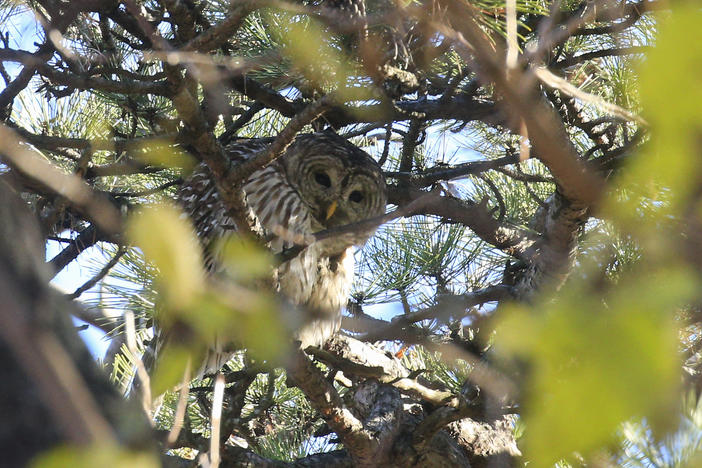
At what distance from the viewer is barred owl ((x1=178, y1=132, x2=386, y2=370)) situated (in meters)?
3.63

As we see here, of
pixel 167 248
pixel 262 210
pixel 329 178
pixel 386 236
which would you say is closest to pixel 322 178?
pixel 329 178

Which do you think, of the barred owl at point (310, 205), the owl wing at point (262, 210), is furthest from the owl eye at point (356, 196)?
the owl wing at point (262, 210)

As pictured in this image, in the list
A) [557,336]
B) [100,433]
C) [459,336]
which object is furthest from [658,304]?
[459,336]

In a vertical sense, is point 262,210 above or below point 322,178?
below

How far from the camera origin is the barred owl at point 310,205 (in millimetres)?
3633

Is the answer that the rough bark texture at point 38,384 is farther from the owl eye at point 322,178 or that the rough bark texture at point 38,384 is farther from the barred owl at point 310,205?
the owl eye at point 322,178

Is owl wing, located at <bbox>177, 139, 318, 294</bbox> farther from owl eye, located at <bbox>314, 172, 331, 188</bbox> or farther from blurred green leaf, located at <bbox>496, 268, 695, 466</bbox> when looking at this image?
blurred green leaf, located at <bbox>496, 268, 695, 466</bbox>

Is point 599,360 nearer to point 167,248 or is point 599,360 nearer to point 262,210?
point 167,248

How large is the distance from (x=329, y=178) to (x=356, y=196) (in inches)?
7.1

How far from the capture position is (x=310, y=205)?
4.09 meters

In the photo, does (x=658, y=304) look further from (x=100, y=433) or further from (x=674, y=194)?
(x=100, y=433)

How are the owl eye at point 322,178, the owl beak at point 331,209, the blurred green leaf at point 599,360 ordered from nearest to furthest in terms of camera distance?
1. the blurred green leaf at point 599,360
2. the owl beak at point 331,209
3. the owl eye at point 322,178

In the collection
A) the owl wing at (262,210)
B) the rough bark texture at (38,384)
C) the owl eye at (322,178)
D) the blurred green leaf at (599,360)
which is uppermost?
the owl eye at (322,178)

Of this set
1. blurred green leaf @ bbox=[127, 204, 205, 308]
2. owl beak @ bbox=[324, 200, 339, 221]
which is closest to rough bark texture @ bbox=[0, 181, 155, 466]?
blurred green leaf @ bbox=[127, 204, 205, 308]
